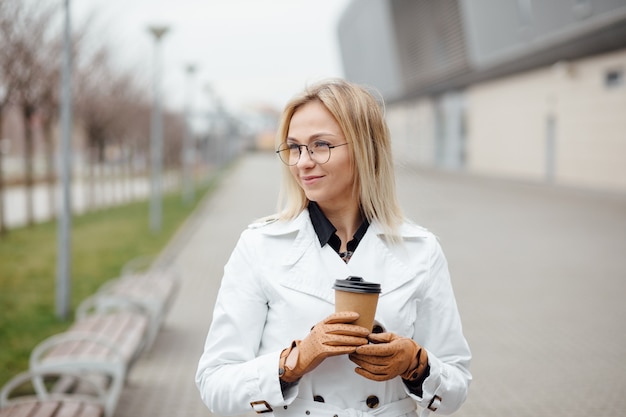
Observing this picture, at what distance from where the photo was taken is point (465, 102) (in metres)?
38.7

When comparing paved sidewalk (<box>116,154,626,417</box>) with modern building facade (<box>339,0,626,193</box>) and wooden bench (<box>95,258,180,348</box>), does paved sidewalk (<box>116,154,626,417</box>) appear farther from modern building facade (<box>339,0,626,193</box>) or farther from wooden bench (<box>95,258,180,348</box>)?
modern building facade (<box>339,0,626,193</box>)

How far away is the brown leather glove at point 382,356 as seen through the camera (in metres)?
1.87

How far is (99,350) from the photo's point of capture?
5.32m

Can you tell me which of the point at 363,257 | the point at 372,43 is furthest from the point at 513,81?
the point at 363,257

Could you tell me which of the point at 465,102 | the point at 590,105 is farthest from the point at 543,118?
the point at 465,102

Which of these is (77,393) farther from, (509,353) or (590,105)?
(590,105)

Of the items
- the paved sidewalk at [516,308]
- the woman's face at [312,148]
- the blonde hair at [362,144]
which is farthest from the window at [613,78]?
the woman's face at [312,148]

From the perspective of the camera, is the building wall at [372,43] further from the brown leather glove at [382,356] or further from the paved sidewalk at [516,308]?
the brown leather glove at [382,356]

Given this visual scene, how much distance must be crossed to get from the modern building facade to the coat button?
37.2 feet

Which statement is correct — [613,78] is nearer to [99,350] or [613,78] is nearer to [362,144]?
[99,350]

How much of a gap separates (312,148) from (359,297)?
49 centimetres

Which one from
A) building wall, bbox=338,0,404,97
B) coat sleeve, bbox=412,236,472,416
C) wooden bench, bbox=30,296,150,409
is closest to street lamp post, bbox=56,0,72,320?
wooden bench, bbox=30,296,150,409

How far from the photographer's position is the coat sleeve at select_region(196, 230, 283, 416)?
2.01m

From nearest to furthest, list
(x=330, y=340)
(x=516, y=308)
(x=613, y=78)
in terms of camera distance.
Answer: (x=330, y=340) < (x=516, y=308) < (x=613, y=78)
